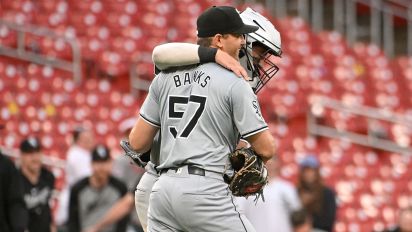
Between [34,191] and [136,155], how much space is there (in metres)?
3.83

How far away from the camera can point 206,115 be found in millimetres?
5625

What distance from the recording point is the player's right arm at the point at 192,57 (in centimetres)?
567

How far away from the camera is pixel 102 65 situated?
1597 cm

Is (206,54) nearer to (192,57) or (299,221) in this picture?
(192,57)

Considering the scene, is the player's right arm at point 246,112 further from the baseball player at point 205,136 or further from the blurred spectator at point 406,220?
the blurred spectator at point 406,220

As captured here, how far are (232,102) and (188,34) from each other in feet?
39.3

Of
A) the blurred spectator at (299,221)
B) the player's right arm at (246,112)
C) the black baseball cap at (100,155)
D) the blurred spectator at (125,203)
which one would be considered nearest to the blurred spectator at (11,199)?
the blurred spectator at (125,203)

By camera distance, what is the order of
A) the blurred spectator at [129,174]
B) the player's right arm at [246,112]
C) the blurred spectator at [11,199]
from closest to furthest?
the player's right arm at [246,112], the blurred spectator at [11,199], the blurred spectator at [129,174]

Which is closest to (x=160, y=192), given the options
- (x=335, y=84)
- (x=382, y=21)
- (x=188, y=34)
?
(x=188, y=34)

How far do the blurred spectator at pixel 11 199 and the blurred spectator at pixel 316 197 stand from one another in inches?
123

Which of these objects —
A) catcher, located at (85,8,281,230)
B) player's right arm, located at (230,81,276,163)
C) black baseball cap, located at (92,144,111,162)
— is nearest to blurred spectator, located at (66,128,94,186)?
black baseball cap, located at (92,144,111,162)

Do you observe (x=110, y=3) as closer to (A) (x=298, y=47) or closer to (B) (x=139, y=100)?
(B) (x=139, y=100)

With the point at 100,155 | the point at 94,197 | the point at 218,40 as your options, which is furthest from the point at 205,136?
the point at 94,197

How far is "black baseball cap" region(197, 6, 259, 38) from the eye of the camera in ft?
18.7
